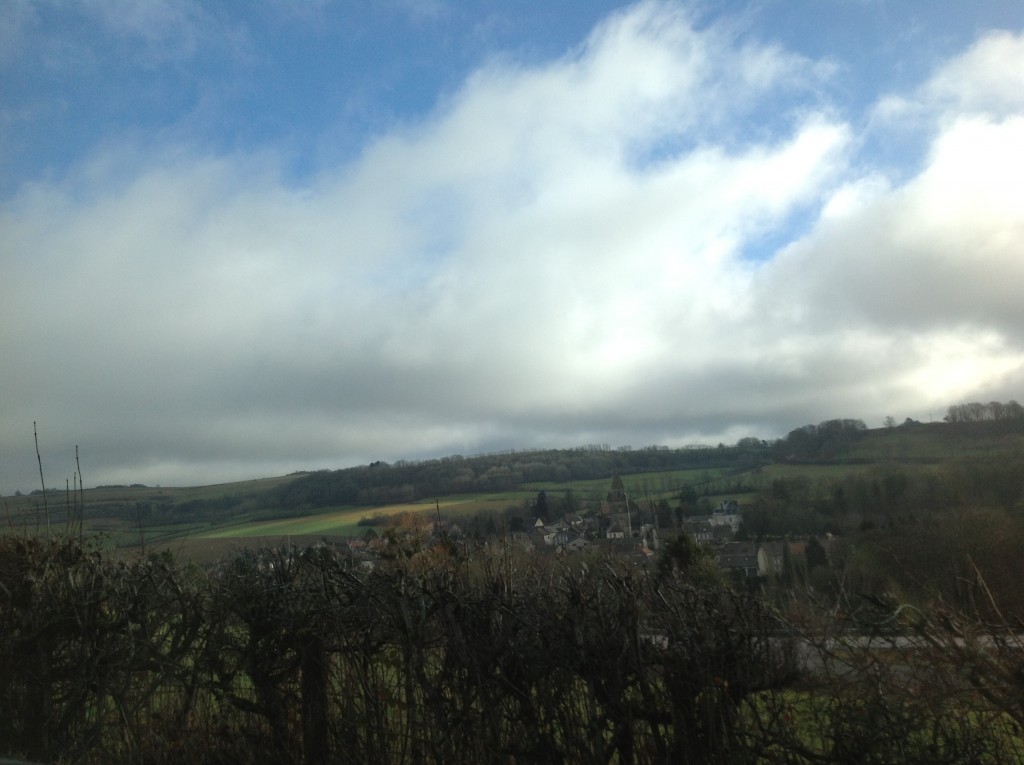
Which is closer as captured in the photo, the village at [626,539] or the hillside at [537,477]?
the village at [626,539]

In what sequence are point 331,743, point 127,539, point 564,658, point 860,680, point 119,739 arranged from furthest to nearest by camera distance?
point 127,539 → point 119,739 → point 331,743 → point 564,658 → point 860,680

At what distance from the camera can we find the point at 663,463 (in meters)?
24.7

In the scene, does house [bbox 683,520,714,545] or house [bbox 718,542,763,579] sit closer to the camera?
house [bbox 718,542,763,579]

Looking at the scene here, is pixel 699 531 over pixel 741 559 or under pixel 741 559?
under

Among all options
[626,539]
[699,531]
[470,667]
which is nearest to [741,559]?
[626,539]

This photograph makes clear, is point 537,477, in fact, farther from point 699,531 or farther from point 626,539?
point 626,539

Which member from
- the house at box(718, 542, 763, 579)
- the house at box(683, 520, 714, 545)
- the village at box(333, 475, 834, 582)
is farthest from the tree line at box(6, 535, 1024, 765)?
the house at box(683, 520, 714, 545)

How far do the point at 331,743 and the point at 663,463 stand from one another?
66.4 ft

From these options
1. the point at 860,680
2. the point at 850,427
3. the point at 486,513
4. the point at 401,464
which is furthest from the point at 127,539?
the point at 401,464

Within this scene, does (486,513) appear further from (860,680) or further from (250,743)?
(860,680)

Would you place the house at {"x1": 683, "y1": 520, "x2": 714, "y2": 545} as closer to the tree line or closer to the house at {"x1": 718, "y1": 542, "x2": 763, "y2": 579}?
the house at {"x1": 718, "y1": 542, "x2": 763, "y2": 579}

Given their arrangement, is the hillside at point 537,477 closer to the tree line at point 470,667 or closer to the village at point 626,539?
the village at point 626,539

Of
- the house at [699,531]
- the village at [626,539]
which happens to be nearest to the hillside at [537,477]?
the village at [626,539]

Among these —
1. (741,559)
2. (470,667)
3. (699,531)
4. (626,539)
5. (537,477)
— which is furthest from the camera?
(537,477)
